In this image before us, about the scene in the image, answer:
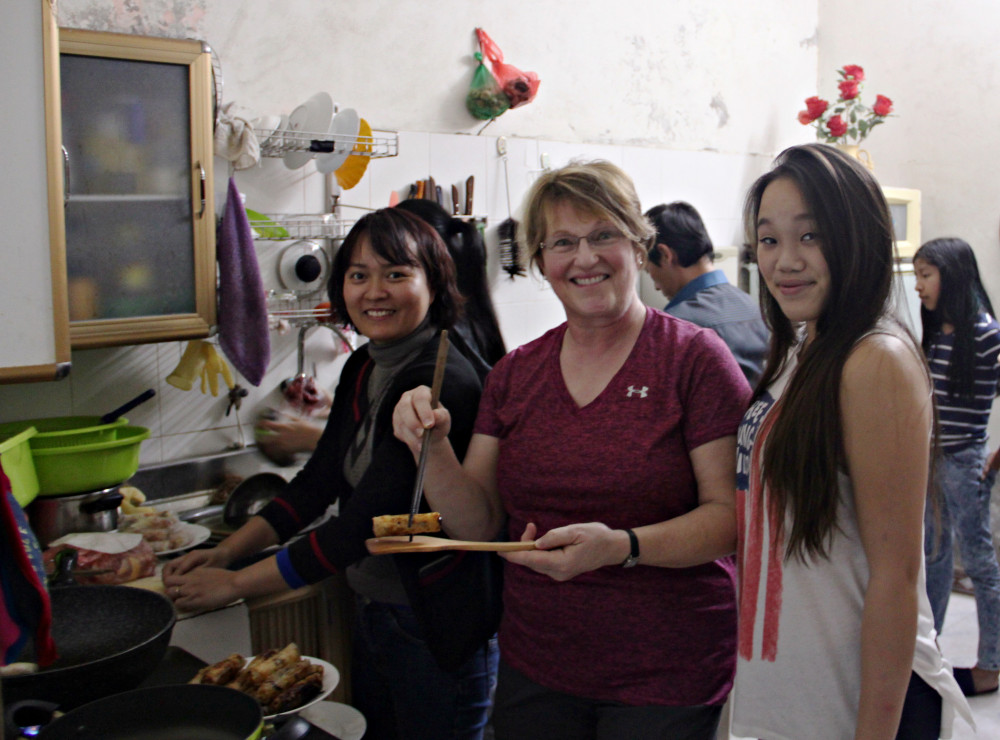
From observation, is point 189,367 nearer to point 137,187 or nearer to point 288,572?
point 137,187

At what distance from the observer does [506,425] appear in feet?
4.43

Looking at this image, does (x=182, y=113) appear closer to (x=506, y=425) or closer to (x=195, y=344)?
(x=195, y=344)

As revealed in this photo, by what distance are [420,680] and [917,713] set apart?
2.83 ft

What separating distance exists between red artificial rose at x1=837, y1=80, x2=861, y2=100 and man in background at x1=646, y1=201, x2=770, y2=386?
62.1 inches

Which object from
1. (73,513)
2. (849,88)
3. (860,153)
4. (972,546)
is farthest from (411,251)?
(860,153)

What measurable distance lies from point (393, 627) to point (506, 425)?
20.2 inches

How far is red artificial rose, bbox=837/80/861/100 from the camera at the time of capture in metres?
3.65

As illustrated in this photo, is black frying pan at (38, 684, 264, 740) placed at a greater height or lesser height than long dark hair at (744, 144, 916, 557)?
lesser

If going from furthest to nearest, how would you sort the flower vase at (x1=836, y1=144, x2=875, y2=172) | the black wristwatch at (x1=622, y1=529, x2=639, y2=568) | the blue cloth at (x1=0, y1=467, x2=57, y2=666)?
the flower vase at (x1=836, y1=144, x2=875, y2=172)
the black wristwatch at (x1=622, y1=529, x2=639, y2=568)
the blue cloth at (x1=0, y1=467, x2=57, y2=666)

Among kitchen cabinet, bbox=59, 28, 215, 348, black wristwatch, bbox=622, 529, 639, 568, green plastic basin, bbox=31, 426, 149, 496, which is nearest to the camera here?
black wristwatch, bbox=622, 529, 639, 568

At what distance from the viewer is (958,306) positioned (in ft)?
9.36

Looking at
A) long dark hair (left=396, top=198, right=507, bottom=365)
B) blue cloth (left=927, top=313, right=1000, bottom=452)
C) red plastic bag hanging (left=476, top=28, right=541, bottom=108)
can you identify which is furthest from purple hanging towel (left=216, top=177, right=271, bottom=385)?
blue cloth (left=927, top=313, right=1000, bottom=452)

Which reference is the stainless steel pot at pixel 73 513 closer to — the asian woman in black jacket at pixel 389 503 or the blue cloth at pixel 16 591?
the asian woman in black jacket at pixel 389 503

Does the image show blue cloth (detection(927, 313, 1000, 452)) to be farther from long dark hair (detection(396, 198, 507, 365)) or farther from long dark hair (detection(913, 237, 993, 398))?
long dark hair (detection(396, 198, 507, 365))
